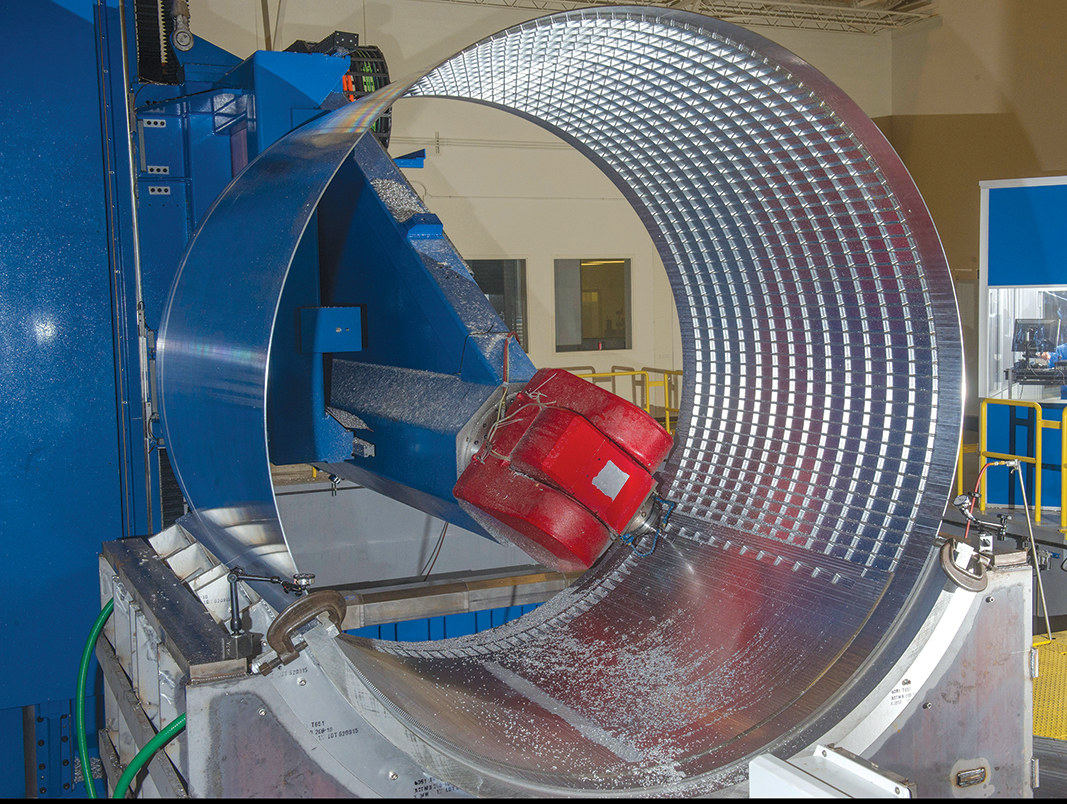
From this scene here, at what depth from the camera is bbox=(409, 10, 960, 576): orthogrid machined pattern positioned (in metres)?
2.67

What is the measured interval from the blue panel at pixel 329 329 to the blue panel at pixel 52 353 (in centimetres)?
101

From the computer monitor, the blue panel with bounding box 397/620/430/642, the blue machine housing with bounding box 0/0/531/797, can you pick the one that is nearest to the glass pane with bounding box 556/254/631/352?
the computer monitor

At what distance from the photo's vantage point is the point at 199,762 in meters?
1.84

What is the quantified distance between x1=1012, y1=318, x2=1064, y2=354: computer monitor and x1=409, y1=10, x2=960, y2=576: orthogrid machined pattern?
5360 millimetres

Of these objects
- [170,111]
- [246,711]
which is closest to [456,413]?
[246,711]

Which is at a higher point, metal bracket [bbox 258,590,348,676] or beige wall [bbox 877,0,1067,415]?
beige wall [bbox 877,0,1067,415]

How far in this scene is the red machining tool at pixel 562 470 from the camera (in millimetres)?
2639

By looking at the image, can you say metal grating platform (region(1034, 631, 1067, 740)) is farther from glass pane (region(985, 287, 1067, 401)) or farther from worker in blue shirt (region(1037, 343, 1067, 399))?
worker in blue shirt (region(1037, 343, 1067, 399))

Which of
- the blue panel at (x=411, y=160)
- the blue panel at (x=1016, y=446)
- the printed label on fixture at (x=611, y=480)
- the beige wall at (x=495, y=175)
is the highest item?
the beige wall at (x=495, y=175)

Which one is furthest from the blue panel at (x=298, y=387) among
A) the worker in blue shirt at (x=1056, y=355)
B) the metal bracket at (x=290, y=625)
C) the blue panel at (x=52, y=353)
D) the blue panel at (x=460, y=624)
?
the worker in blue shirt at (x=1056, y=355)

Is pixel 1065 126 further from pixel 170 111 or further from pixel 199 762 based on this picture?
pixel 199 762

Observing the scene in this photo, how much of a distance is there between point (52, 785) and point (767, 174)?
138 inches

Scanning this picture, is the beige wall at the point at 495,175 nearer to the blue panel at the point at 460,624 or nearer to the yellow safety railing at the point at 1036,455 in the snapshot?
the yellow safety railing at the point at 1036,455

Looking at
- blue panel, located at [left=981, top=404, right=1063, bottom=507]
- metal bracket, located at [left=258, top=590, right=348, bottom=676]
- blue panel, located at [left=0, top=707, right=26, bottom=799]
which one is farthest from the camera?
blue panel, located at [left=981, top=404, right=1063, bottom=507]
